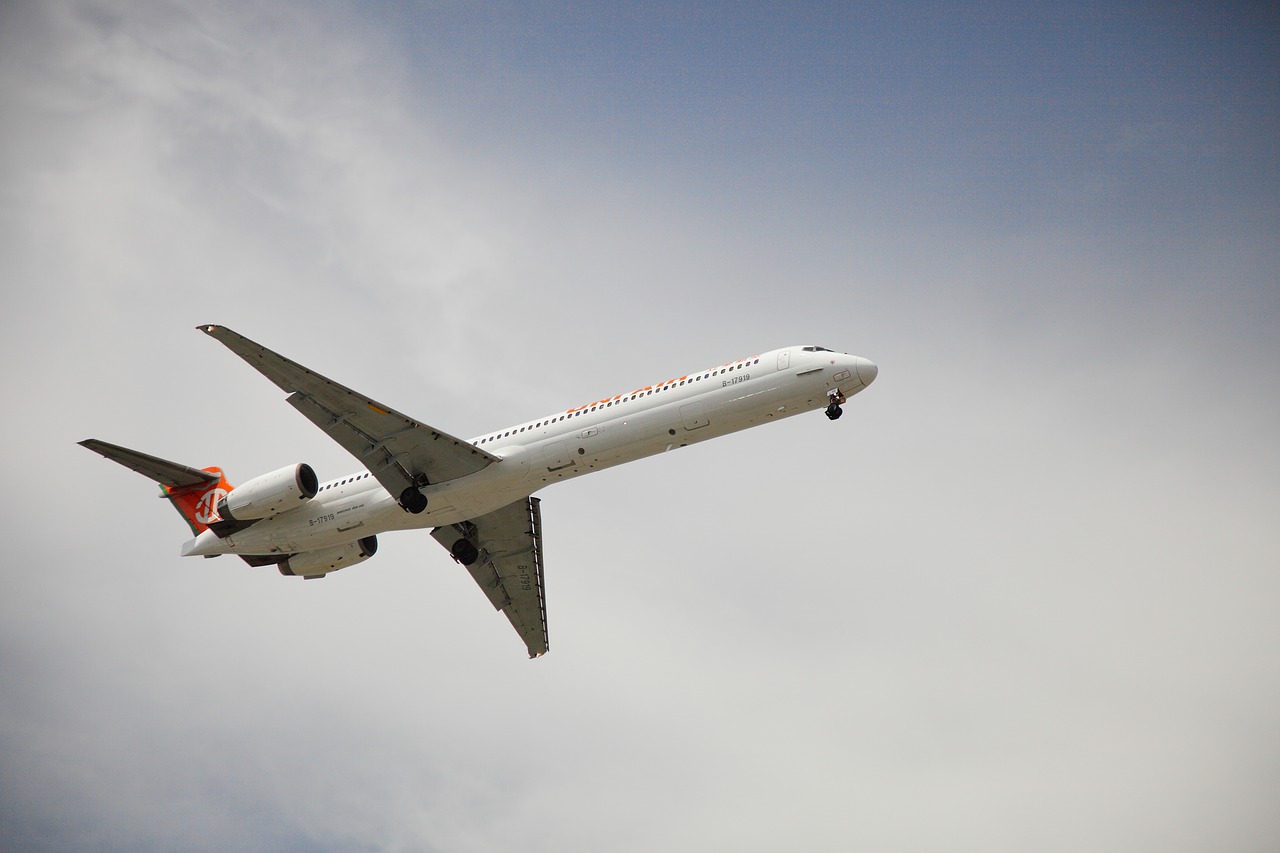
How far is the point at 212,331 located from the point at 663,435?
47.3ft

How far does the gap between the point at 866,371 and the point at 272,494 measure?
21.4 metres

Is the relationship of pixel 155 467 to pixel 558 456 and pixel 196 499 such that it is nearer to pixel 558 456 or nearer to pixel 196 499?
pixel 196 499

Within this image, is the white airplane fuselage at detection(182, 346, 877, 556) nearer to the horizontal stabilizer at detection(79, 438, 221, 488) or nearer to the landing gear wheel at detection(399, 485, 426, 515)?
the landing gear wheel at detection(399, 485, 426, 515)

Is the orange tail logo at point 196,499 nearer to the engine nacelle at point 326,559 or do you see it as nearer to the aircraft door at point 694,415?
the engine nacelle at point 326,559

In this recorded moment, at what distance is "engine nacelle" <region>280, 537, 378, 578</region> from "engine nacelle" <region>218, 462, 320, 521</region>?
325 centimetres

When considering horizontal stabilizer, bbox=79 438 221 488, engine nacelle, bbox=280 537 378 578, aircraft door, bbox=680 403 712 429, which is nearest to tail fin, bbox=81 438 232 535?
horizontal stabilizer, bbox=79 438 221 488

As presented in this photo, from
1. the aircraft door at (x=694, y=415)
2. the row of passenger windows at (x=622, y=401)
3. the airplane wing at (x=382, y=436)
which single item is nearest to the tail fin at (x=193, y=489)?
the airplane wing at (x=382, y=436)

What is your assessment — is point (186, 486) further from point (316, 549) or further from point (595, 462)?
point (595, 462)

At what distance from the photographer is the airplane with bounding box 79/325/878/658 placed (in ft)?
118

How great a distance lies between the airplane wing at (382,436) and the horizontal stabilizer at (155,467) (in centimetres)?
712

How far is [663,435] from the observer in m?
36.7

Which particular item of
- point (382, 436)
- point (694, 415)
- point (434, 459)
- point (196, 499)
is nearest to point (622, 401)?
point (694, 415)

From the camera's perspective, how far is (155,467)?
4262 cm

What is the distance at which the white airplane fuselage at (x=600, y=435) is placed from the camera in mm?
35719
